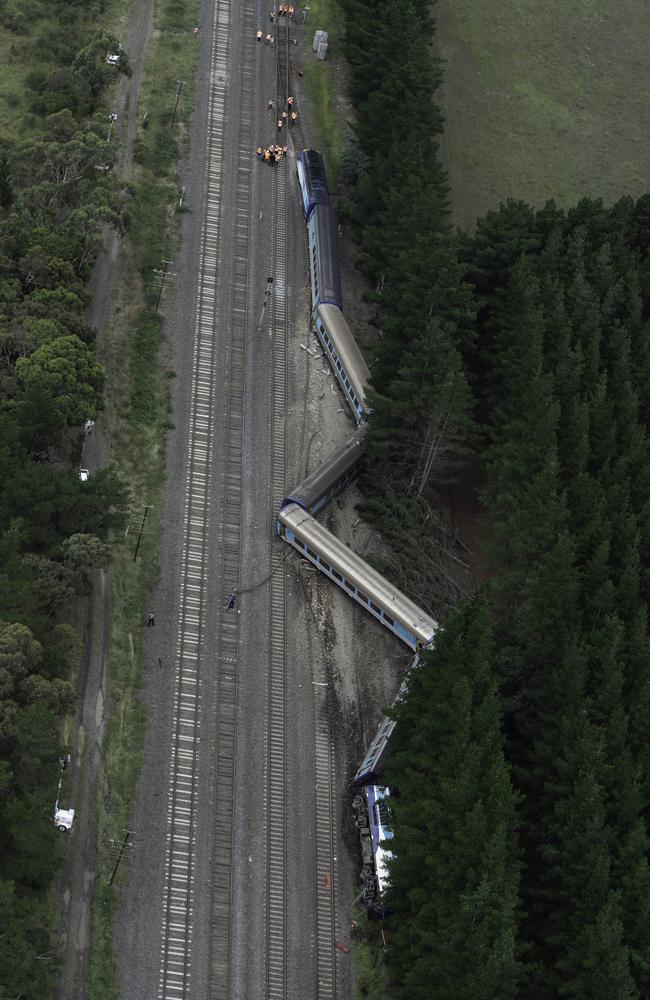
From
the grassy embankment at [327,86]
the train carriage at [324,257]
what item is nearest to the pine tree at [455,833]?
the train carriage at [324,257]

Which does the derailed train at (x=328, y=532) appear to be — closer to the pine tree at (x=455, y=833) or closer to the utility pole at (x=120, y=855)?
the pine tree at (x=455, y=833)

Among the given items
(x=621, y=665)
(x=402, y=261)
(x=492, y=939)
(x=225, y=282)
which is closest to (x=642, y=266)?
(x=402, y=261)

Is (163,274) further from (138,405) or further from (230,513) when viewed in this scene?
(230,513)

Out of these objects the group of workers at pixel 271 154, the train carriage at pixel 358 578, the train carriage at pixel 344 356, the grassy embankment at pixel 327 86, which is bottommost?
the train carriage at pixel 358 578

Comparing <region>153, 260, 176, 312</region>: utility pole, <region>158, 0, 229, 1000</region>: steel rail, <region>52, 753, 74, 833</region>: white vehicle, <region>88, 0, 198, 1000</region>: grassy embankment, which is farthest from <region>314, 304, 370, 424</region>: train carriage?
<region>52, 753, 74, 833</region>: white vehicle

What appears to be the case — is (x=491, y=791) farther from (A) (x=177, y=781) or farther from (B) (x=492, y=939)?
(A) (x=177, y=781)

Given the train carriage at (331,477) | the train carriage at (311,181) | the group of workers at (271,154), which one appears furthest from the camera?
the group of workers at (271,154)
